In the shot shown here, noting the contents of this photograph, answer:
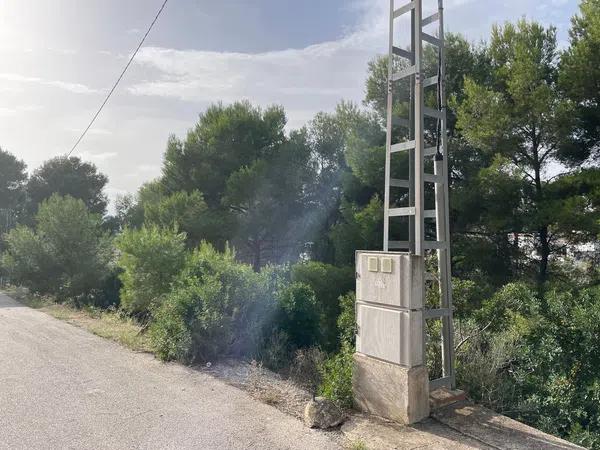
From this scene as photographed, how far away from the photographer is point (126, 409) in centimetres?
421

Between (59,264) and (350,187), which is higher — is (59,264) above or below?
below

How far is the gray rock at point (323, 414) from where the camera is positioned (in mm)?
3727

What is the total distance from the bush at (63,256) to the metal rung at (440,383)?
15.6m

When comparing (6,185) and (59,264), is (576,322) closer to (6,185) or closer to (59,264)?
(59,264)

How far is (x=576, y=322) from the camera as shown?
4.75 m

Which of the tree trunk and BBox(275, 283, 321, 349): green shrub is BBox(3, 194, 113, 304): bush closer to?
BBox(275, 283, 321, 349): green shrub

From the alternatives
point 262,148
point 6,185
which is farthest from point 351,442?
point 6,185

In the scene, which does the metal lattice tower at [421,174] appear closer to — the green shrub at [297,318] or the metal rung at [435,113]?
the metal rung at [435,113]

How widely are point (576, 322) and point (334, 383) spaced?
103 inches

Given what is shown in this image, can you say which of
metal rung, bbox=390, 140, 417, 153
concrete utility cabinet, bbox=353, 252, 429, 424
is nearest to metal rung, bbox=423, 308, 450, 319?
concrete utility cabinet, bbox=353, 252, 429, 424

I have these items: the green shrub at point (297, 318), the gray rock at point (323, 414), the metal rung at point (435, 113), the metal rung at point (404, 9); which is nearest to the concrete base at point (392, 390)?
the gray rock at point (323, 414)

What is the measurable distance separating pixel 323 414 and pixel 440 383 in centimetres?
108

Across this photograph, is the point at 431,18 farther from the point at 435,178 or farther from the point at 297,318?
the point at 297,318

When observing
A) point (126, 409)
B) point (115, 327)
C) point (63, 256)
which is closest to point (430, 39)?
point (126, 409)
